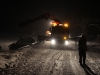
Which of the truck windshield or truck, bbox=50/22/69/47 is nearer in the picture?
truck, bbox=50/22/69/47

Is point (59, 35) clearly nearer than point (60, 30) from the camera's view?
Yes

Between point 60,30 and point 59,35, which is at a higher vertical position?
point 60,30

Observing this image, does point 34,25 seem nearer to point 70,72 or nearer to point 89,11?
point 89,11

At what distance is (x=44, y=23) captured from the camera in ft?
346

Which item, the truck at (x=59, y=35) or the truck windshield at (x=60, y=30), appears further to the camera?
the truck windshield at (x=60, y=30)

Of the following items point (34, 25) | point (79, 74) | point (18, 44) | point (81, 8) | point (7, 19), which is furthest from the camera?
point (34, 25)

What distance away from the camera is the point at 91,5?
41.1m

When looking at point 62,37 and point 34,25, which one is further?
point 34,25

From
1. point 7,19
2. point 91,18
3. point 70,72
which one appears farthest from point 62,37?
point 7,19

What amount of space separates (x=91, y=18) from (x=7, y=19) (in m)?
61.6

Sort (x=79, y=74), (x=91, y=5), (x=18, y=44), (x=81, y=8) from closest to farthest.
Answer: (x=79, y=74), (x=18, y=44), (x=91, y=5), (x=81, y=8)

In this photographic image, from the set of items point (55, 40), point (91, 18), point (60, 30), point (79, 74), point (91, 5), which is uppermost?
point (91, 5)

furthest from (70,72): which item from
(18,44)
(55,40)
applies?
(18,44)

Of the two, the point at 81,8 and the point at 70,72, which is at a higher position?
the point at 81,8
